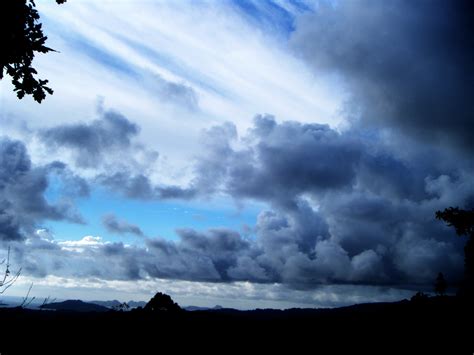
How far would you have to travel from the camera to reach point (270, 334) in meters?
17.5

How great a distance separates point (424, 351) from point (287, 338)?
20.8 feet

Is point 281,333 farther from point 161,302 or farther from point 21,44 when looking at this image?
point 161,302

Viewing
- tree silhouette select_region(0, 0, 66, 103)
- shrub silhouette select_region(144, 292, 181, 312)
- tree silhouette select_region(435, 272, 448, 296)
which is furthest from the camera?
tree silhouette select_region(435, 272, 448, 296)

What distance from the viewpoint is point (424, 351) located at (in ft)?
40.2

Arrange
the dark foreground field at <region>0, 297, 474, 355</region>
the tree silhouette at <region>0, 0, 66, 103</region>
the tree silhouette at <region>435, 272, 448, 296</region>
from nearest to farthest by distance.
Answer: the tree silhouette at <region>0, 0, 66, 103</region> → the dark foreground field at <region>0, 297, 474, 355</region> → the tree silhouette at <region>435, 272, 448, 296</region>

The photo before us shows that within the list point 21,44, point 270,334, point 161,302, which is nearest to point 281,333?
point 270,334

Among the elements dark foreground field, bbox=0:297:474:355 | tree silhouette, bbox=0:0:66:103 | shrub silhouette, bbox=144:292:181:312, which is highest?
tree silhouette, bbox=0:0:66:103

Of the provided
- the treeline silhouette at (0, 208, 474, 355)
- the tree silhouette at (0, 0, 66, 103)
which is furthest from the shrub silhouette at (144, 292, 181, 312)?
the tree silhouette at (0, 0, 66, 103)

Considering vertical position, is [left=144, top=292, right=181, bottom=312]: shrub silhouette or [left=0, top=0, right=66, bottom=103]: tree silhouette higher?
[left=0, top=0, right=66, bottom=103]: tree silhouette

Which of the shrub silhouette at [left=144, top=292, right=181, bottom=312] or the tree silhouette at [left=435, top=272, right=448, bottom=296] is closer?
the shrub silhouette at [left=144, top=292, right=181, bottom=312]

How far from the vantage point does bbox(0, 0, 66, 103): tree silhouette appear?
8188 millimetres

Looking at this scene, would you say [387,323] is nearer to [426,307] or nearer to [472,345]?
[426,307]

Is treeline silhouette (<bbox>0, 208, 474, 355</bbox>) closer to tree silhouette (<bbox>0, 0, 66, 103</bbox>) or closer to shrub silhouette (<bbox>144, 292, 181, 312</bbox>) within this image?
tree silhouette (<bbox>0, 0, 66, 103</bbox>)

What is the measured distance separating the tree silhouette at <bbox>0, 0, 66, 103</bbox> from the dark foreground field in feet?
26.0
